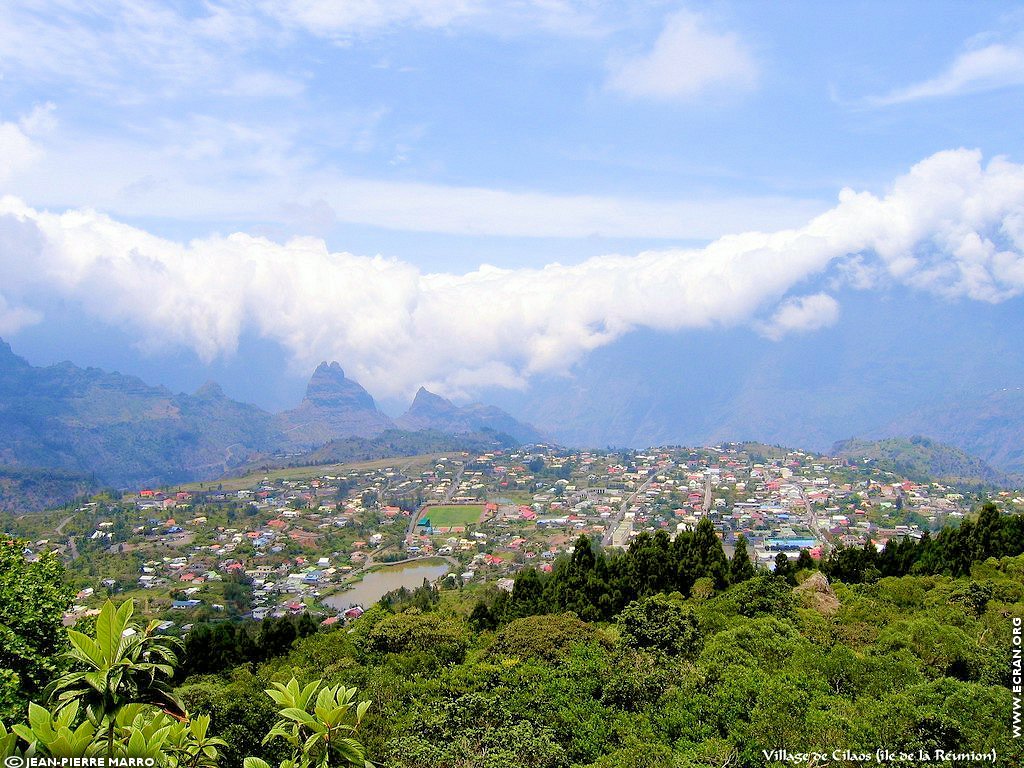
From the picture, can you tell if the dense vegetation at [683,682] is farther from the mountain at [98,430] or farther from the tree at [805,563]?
the mountain at [98,430]

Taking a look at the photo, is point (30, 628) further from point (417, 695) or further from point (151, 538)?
point (151, 538)

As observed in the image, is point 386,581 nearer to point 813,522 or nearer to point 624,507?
point 624,507

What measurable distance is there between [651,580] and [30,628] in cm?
2356

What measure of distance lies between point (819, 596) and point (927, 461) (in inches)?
5152

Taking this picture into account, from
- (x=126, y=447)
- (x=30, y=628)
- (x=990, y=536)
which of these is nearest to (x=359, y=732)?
(x=30, y=628)

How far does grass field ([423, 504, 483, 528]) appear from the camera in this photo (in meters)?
91.6

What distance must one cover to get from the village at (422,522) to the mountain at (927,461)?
10.9m

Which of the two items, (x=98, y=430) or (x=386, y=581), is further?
(x=98, y=430)

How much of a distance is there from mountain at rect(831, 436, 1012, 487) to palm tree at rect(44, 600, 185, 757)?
125864 millimetres

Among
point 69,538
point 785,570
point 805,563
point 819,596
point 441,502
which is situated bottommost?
point 441,502

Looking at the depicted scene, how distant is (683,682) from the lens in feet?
47.8

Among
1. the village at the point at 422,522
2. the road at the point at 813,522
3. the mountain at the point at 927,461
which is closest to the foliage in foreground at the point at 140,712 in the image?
the village at the point at 422,522

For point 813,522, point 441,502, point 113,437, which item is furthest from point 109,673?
point 113,437

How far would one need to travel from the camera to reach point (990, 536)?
30672mm
